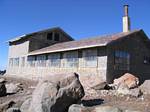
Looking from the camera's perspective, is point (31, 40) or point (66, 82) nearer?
point (66, 82)

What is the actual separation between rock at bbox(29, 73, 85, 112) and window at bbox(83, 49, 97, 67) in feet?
26.8

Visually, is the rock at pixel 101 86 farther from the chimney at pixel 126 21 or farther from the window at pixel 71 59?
the chimney at pixel 126 21

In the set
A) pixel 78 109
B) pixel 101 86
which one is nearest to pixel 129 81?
pixel 101 86

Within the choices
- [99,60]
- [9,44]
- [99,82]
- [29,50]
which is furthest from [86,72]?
[9,44]

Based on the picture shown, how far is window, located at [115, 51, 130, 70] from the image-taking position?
21688mm

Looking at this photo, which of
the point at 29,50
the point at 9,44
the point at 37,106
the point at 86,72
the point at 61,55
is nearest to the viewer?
the point at 37,106

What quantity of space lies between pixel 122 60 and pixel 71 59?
4.58 metres

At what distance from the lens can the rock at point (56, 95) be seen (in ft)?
39.8

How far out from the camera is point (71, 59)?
24.0 metres

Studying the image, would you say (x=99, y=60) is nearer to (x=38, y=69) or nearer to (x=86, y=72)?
(x=86, y=72)

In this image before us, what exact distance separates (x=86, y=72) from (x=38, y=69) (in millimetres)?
8796

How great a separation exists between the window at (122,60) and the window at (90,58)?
178cm

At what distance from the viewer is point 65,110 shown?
41.2ft

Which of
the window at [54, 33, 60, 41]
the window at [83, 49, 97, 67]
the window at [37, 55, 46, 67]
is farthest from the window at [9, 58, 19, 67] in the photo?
the window at [83, 49, 97, 67]
